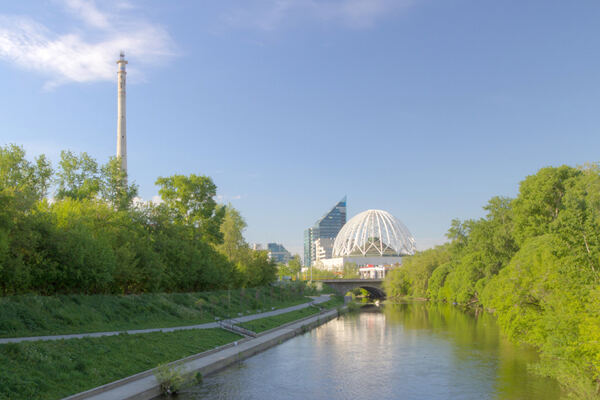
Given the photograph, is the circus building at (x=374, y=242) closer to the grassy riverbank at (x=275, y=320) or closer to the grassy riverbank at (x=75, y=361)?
the grassy riverbank at (x=275, y=320)

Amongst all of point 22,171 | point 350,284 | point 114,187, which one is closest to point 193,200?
point 114,187

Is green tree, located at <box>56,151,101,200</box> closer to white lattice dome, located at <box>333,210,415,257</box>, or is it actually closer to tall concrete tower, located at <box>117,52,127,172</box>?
tall concrete tower, located at <box>117,52,127,172</box>

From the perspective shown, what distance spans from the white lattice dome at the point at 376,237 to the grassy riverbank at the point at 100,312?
111 meters

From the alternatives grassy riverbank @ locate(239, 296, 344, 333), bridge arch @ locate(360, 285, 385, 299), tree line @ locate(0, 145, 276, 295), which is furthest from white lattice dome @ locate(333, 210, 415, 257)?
grassy riverbank @ locate(239, 296, 344, 333)

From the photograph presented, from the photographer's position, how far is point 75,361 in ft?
53.7

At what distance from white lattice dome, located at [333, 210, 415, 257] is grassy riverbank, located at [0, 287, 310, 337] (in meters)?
111

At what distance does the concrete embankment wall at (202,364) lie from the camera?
15.2 m

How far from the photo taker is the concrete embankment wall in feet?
49.9

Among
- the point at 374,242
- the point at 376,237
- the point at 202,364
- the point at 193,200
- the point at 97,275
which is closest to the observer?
the point at 202,364

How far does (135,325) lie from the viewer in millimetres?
25516

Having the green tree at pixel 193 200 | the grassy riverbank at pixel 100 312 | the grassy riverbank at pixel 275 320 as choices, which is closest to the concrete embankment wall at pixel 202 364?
the grassy riverbank at pixel 275 320

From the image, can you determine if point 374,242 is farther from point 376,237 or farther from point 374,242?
point 376,237

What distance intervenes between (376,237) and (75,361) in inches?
5433

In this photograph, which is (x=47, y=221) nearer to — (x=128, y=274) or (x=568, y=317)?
(x=128, y=274)
